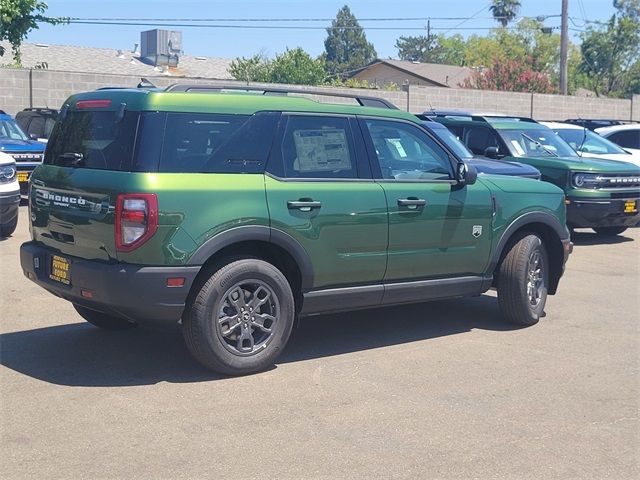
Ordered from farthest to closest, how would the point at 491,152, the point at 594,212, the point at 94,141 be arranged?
the point at 594,212 < the point at 491,152 < the point at 94,141

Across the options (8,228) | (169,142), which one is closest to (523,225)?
(169,142)

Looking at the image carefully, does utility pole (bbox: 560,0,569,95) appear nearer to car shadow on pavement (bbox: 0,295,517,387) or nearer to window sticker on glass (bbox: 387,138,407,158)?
car shadow on pavement (bbox: 0,295,517,387)

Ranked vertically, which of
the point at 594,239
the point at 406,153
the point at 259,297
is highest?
the point at 406,153

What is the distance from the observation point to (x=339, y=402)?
582 centimetres

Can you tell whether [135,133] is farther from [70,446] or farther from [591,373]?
[591,373]

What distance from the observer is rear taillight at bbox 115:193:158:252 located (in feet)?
18.9

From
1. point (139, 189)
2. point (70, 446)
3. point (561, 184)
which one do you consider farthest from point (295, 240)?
point (561, 184)

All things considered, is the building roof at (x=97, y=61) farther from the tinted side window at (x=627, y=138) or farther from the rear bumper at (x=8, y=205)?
the rear bumper at (x=8, y=205)

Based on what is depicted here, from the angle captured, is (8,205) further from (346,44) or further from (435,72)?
(346,44)

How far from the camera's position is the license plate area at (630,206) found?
44.2ft

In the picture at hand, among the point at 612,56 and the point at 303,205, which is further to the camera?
the point at 612,56

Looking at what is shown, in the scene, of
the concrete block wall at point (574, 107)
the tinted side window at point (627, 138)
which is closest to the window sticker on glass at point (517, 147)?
the tinted side window at point (627, 138)

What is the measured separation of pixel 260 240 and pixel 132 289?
3.25ft

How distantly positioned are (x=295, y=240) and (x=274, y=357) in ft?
2.82
